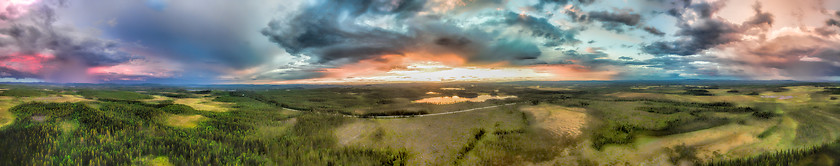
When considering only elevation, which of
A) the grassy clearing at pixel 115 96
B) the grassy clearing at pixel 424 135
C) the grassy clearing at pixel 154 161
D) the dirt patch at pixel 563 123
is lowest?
the grassy clearing at pixel 424 135

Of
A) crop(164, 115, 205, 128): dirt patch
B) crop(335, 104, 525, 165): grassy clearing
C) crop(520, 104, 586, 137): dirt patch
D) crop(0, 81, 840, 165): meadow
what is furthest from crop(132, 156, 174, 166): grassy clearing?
crop(520, 104, 586, 137): dirt patch

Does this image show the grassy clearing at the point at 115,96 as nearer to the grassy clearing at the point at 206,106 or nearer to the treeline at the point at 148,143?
the grassy clearing at the point at 206,106

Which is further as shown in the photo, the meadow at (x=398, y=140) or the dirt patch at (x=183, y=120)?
the dirt patch at (x=183, y=120)

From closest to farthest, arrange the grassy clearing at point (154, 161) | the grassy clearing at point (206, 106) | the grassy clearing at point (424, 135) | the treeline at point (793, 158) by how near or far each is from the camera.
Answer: the grassy clearing at point (154, 161), the treeline at point (793, 158), the grassy clearing at point (424, 135), the grassy clearing at point (206, 106)

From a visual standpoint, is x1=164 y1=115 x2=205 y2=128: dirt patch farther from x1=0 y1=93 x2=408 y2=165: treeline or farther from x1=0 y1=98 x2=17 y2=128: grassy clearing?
x1=0 y1=98 x2=17 y2=128: grassy clearing

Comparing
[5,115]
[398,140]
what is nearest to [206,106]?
[5,115]

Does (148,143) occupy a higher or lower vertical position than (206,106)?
lower

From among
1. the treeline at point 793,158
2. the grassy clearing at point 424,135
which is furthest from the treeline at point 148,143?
the treeline at point 793,158

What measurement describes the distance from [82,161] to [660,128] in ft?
119

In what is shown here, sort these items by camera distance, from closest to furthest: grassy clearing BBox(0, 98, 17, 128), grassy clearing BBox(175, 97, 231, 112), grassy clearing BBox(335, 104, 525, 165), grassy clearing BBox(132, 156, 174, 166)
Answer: grassy clearing BBox(132, 156, 174, 166)
grassy clearing BBox(0, 98, 17, 128)
grassy clearing BBox(335, 104, 525, 165)
grassy clearing BBox(175, 97, 231, 112)

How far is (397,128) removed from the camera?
2367 cm

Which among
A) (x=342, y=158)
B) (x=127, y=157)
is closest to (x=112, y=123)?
Answer: (x=127, y=157)

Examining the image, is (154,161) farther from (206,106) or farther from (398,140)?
(206,106)

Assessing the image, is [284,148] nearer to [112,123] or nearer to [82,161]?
[82,161]
